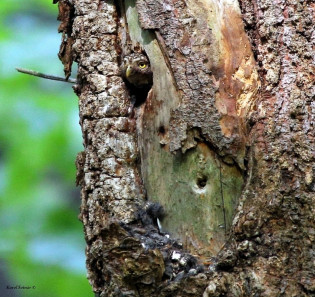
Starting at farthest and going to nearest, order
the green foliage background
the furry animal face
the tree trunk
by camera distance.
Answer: the green foliage background
the furry animal face
the tree trunk

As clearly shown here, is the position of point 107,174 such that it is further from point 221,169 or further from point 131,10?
Answer: point 131,10

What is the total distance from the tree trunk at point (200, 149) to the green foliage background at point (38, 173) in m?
1.34

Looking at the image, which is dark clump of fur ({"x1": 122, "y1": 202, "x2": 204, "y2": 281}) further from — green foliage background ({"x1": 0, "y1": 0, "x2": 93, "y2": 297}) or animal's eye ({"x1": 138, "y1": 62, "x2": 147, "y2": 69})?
green foliage background ({"x1": 0, "y1": 0, "x2": 93, "y2": 297})

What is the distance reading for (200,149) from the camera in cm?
164

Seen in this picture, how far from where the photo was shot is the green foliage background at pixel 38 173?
126 inches

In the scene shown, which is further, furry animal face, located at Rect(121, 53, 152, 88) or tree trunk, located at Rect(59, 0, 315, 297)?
furry animal face, located at Rect(121, 53, 152, 88)

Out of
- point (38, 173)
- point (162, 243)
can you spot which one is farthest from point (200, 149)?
point (38, 173)

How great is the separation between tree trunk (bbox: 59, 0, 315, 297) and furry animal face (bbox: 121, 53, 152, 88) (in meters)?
0.02

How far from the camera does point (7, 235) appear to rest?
3535 millimetres

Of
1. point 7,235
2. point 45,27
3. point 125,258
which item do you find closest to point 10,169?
point 7,235

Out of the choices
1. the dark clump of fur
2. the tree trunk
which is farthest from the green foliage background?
the dark clump of fur

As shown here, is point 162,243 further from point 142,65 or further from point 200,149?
point 142,65

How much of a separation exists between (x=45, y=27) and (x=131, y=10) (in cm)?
220

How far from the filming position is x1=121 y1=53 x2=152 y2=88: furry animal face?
5.66ft
